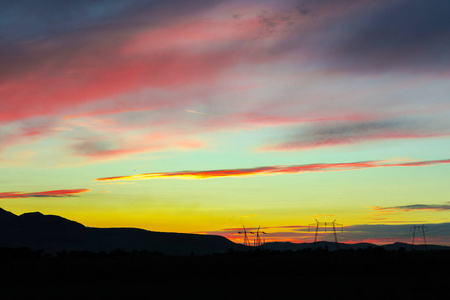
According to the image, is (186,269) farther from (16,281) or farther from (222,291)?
(222,291)

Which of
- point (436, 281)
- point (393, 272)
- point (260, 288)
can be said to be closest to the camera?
point (260, 288)

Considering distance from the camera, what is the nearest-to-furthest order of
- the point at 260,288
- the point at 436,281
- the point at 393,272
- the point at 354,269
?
the point at 260,288 → the point at 436,281 → the point at 393,272 → the point at 354,269

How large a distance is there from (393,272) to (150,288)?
5188 cm

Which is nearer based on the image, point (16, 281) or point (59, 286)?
point (59, 286)

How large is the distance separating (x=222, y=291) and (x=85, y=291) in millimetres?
20232

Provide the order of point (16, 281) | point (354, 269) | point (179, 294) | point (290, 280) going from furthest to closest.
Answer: point (354, 269)
point (16, 281)
point (290, 280)
point (179, 294)

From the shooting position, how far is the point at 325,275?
10981 centimetres

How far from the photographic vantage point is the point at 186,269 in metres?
132

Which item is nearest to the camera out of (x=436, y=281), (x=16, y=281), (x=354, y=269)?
(x=436, y=281)

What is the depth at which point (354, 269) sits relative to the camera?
124875mm

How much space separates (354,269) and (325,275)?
694 inches

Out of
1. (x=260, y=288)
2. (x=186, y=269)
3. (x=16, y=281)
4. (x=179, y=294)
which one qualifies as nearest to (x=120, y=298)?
(x=179, y=294)

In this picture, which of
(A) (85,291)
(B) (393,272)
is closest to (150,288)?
(A) (85,291)

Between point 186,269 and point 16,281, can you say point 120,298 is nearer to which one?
point 16,281
